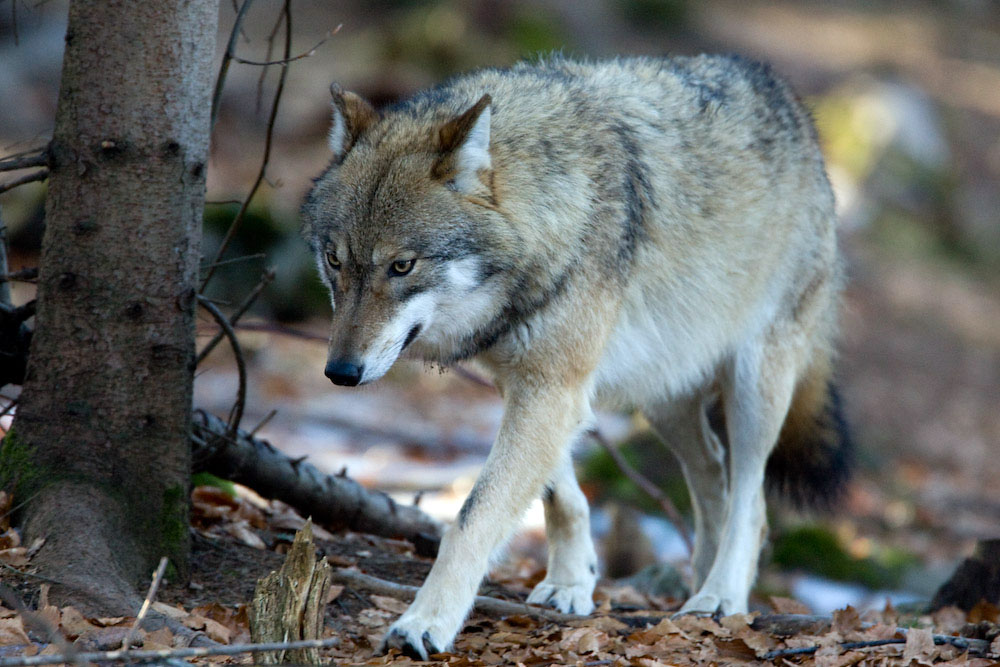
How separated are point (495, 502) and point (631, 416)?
18.7ft

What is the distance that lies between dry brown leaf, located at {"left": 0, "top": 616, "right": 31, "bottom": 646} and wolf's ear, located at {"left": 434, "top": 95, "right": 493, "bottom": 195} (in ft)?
6.38

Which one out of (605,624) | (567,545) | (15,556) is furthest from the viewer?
(567,545)

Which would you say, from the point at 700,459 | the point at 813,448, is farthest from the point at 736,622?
the point at 813,448

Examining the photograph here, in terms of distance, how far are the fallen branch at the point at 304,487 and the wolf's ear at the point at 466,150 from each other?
1.45 meters

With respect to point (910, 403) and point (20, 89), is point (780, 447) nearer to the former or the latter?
point (910, 403)

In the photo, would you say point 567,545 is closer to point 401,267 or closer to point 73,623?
point 401,267

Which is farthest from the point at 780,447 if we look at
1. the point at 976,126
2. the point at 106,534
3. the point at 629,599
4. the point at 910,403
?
the point at 976,126

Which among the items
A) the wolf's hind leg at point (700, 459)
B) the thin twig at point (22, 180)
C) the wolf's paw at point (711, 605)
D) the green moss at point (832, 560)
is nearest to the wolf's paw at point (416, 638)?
the wolf's paw at point (711, 605)

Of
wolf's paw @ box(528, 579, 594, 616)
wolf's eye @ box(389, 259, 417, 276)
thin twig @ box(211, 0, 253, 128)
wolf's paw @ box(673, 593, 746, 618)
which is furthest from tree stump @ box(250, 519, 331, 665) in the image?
wolf's paw @ box(673, 593, 746, 618)

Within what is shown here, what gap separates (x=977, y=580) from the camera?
4762 mm

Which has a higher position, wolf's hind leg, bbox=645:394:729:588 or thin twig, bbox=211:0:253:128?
thin twig, bbox=211:0:253:128

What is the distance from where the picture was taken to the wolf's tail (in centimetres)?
532

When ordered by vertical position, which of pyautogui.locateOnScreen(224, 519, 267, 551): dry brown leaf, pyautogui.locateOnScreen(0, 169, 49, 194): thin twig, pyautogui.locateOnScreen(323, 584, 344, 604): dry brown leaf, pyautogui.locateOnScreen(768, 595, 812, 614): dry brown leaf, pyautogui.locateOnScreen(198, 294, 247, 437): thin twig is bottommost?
pyautogui.locateOnScreen(768, 595, 812, 614): dry brown leaf

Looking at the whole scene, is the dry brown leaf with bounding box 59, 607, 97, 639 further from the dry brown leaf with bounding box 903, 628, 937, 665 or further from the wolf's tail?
the wolf's tail
